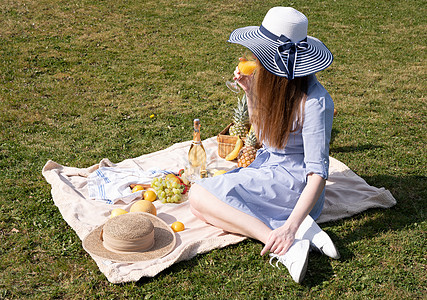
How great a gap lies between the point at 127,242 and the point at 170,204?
37.2 inches

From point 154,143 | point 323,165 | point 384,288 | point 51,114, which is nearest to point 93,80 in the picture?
point 51,114

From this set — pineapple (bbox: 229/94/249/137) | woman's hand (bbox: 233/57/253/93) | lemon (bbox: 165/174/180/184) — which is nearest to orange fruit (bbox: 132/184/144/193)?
lemon (bbox: 165/174/180/184)

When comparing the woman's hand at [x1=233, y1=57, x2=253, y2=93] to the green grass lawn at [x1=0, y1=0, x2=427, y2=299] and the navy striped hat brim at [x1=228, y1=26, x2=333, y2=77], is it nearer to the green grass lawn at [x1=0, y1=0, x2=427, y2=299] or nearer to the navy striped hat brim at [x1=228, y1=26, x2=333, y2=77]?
the navy striped hat brim at [x1=228, y1=26, x2=333, y2=77]

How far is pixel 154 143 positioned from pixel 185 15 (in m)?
7.21

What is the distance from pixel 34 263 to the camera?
3.66 m

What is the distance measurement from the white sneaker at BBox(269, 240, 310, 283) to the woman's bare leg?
0.87ft

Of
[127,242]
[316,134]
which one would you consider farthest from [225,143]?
[127,242]

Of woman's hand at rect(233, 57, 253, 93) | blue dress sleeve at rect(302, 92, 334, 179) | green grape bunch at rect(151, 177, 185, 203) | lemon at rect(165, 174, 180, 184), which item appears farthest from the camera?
lemon at rect(165, 174, 180, 184)

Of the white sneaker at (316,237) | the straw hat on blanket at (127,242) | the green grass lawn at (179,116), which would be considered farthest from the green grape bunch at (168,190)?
the white sneaker at (316,237)

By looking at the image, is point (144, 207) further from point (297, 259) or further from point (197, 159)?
point (297, 259)

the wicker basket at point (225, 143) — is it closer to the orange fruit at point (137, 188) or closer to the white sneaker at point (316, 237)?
the orange fruit at point (137, 188)

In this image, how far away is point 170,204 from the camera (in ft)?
14.5

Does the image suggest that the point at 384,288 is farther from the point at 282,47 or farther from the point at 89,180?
the point at 89,180

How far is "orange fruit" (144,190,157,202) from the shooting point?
4.49m
